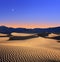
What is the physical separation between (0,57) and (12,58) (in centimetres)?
85

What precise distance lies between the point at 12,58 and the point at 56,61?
308 cm

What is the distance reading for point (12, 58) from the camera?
1135 cm

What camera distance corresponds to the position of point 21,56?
39.4 ft

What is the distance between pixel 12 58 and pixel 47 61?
A: 243 centimetres

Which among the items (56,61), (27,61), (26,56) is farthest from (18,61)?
(56,61)

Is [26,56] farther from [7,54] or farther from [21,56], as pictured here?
[7,54]

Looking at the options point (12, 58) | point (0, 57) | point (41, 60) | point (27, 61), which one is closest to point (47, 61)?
point (41, 60)

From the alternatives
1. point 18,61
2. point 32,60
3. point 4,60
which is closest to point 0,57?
point 4,60

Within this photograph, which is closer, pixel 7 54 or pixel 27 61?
pixel 27 61

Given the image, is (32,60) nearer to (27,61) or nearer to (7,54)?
(27,61)

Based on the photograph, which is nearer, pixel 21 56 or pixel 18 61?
pixel 18 61

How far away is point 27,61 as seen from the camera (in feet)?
35.9

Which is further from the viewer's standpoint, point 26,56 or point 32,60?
point 26,56

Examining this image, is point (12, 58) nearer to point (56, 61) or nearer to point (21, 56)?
point (21, 56)
